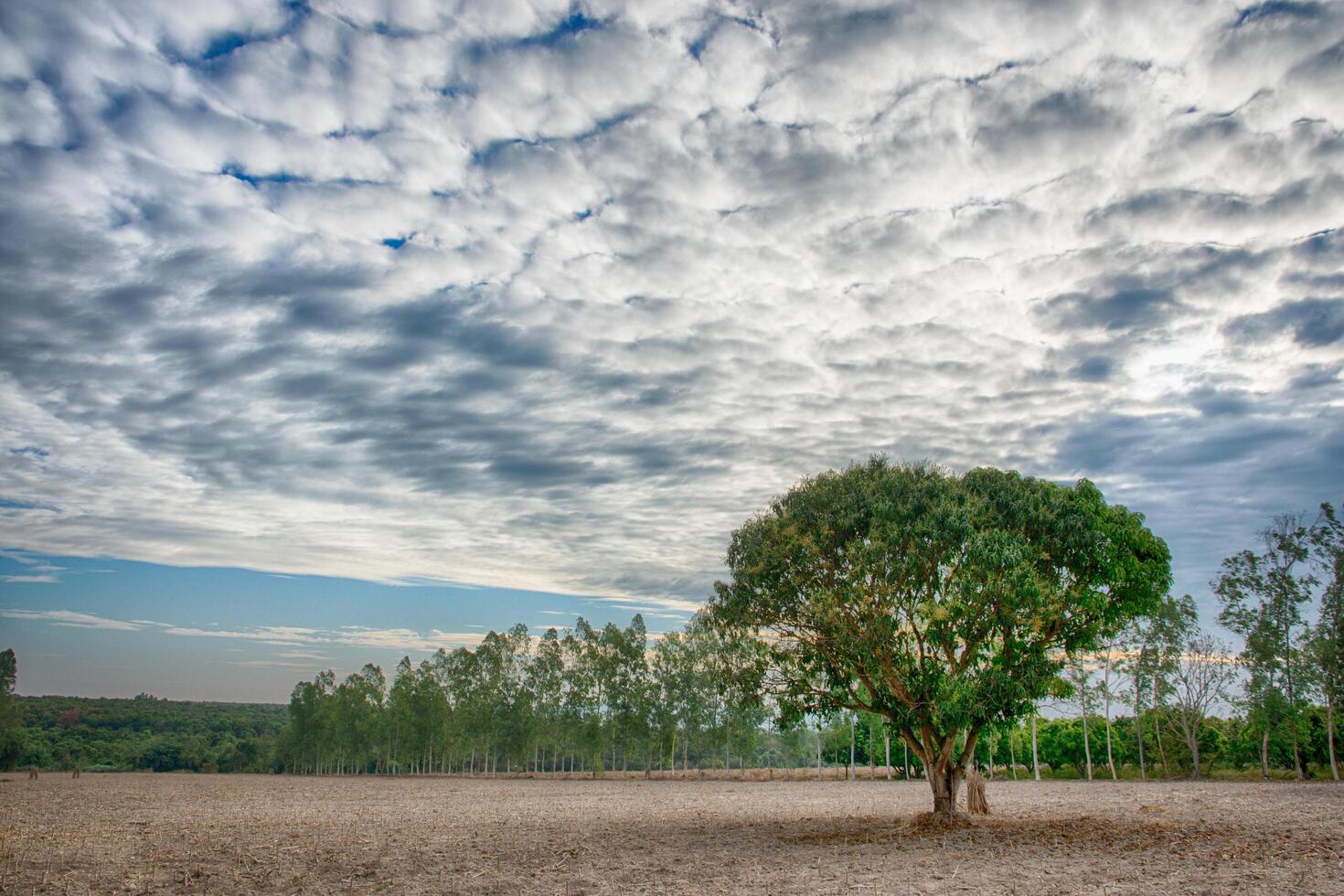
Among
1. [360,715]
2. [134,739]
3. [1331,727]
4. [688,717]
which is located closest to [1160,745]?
[1331,727]

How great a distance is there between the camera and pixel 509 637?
360 ft

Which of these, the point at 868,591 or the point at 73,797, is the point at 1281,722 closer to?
the point at 868,591

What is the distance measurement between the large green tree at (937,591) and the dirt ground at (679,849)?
14.7 ft

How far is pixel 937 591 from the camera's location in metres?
27.7

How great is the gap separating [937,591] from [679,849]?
1210 centimetres

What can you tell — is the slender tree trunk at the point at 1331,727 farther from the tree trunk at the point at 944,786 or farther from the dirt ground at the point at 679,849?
the tree trunk at the point at 944,786

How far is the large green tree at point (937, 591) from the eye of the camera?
85.6 ft

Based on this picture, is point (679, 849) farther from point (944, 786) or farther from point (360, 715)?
point (360, 715)

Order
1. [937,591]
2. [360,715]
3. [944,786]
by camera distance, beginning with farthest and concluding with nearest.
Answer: [360,715], [944,786], [937,591]

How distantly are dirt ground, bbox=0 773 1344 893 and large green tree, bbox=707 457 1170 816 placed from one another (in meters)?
4.50

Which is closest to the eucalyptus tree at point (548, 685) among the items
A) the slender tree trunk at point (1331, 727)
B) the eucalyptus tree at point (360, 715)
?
the eucalyptus tree at point (360, 715)

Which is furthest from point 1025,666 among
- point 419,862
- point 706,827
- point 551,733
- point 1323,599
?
point 551,733

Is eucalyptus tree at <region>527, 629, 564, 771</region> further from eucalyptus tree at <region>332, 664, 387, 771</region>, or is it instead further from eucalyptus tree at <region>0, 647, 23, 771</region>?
eucalyptus tree at <region>0, 647, 23, 771</region>

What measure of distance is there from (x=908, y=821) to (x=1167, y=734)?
60.8 metres
